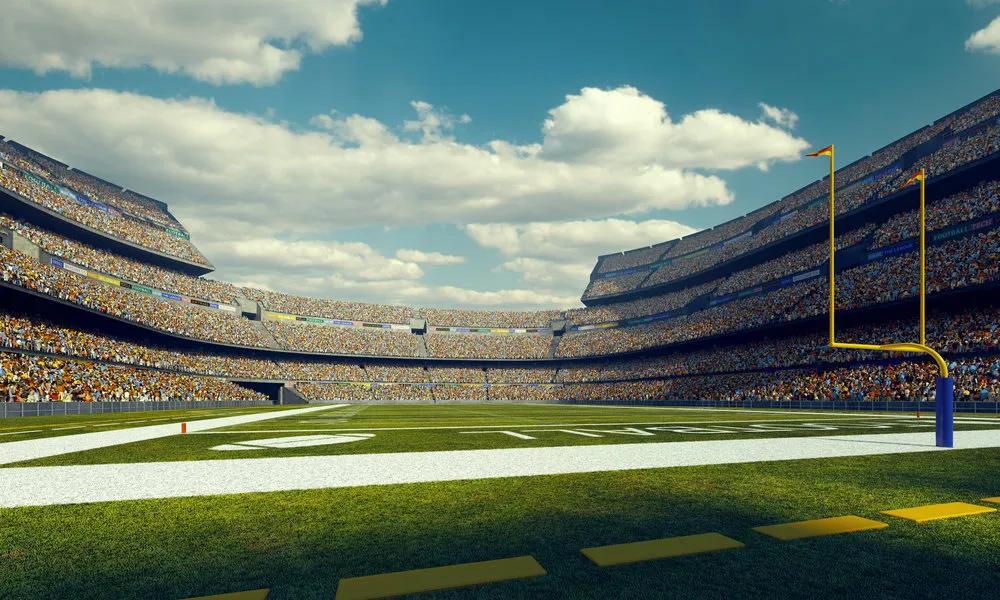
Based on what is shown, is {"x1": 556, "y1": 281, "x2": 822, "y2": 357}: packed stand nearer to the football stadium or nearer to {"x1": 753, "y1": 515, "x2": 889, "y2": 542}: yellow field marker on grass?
the football stadium

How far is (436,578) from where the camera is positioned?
9.52 ft

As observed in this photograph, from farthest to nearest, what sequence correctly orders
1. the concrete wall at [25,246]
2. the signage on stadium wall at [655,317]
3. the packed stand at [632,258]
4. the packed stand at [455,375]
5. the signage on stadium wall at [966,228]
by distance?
the packed stand at [632,258]
the packed stand at [455,375]
the signage on stadium wall at [655,317]
the concrete wall at [25,246]
the signage on stadium wall at [966,228]

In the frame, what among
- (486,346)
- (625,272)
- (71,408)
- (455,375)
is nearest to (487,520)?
(71,408)

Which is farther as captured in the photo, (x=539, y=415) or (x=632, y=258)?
(x=632, y=258)

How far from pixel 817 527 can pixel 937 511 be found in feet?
4.24

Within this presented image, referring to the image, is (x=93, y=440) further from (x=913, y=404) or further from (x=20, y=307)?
(x=913, y=404)

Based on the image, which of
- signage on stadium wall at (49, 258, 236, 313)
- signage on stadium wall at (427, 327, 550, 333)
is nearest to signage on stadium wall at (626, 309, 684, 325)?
signage on stadium wall at (427, 327, 550, 333)

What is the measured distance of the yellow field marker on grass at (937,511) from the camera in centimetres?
417

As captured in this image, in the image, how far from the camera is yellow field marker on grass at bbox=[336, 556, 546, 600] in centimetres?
272

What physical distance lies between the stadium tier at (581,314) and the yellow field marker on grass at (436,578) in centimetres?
2979

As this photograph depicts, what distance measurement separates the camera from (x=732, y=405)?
36.8 m

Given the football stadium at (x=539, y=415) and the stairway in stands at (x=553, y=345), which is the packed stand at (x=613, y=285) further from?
the stairway in stands at (x=553, y=345)

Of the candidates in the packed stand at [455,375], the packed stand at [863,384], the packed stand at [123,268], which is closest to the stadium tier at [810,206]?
the packed stand at [863,384]

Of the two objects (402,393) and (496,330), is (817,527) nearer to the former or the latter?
(402,393)
